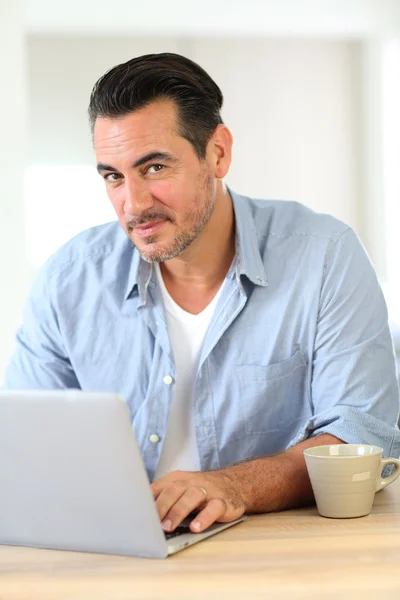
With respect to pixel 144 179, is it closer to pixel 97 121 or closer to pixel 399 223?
pixel 97 121

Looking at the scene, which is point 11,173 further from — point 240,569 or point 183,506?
point 240,569

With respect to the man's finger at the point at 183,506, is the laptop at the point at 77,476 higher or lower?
higher

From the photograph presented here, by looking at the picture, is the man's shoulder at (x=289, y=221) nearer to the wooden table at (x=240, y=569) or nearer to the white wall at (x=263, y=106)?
the wooden table at (x=240, y=569)

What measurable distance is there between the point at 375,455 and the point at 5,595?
1.72 ft

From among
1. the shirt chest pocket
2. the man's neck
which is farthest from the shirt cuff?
the man's neck

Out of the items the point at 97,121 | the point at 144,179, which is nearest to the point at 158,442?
the point at 144,179

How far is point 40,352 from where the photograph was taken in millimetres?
1759

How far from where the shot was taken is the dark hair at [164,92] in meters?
1.62

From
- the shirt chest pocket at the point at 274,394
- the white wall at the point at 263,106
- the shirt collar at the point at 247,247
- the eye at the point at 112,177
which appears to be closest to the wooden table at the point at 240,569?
the shirt chest pocket at the point at 274,394

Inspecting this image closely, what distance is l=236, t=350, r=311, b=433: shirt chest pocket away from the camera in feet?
5.37

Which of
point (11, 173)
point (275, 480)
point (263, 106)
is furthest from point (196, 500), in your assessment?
point (263, 106)

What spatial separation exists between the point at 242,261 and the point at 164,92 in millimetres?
348

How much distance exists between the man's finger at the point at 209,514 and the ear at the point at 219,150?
0.82 m

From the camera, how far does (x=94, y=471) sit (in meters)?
0.96
